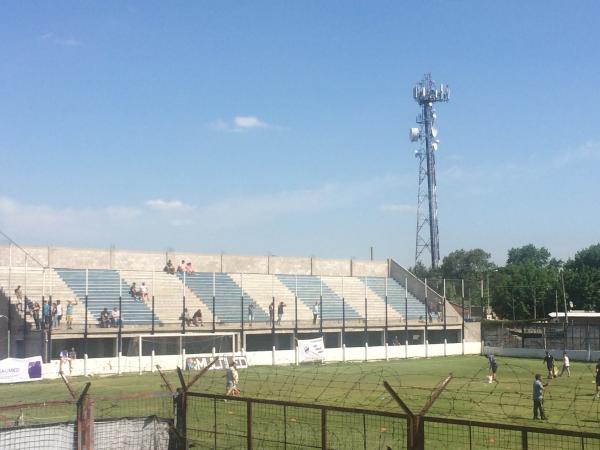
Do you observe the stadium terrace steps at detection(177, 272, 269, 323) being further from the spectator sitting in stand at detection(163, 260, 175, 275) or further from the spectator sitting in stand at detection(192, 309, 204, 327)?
the spectator sitting in stand at detection(192, 309, 204, 327)

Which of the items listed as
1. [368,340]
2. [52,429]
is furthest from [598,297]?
[52,429]

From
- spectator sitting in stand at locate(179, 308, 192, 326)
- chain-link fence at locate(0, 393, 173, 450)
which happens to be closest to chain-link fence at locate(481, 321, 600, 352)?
spectator sitting in stand at locate(179, 308, 192, 326)

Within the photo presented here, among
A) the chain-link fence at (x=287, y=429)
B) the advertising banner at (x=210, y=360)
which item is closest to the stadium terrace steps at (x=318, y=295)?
the advertising banner at (x=210, y=360)

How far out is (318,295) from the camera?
65875mm

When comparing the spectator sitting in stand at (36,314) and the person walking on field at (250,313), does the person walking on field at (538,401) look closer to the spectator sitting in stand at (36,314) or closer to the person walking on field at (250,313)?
the spectator sitting in stand at (36,314)

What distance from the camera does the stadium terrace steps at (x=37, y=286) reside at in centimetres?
4812

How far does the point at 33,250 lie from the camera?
184 feet

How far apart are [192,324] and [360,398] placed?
25.1 meters

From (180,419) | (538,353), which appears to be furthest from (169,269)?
(180,419)

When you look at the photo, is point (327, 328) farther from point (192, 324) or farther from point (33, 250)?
point (33, 250)

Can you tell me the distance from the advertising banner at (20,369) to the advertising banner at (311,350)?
18.5 m

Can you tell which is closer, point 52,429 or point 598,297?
point 52,429

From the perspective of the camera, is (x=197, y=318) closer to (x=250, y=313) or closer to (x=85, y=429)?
(x=250, y=313)

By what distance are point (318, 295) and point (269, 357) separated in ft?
47.6
